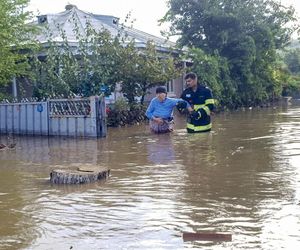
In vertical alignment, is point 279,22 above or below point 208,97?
above

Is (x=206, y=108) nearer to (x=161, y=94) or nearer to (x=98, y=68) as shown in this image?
(x=161, y=94)

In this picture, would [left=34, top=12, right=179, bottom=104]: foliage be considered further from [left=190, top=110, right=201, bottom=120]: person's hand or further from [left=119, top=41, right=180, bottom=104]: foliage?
[left=190, top=110, right=201, bottom=120]: person's hand

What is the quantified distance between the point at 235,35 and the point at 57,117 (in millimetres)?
16357

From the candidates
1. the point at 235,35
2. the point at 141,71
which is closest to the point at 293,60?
the point at 235,35

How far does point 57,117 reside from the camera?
16.2m

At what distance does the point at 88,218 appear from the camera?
5.85 meters

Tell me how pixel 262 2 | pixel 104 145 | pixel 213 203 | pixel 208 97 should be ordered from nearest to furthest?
pixel 213 203 → pixel 208 97 → pixel 104 145 → pixel 262 2

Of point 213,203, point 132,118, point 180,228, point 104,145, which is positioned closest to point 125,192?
point 213,203

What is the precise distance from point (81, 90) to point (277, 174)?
37.6ft

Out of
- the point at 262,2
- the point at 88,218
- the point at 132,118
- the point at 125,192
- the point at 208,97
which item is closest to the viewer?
the point at 88,218

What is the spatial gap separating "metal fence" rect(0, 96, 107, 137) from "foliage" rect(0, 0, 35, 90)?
1.46 m

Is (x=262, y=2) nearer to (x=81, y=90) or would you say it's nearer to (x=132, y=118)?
(x=132, y=118)

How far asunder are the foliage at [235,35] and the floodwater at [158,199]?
57.5ft

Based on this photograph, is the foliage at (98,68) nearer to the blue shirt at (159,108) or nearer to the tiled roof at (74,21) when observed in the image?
the tiled roof at (74,21)
